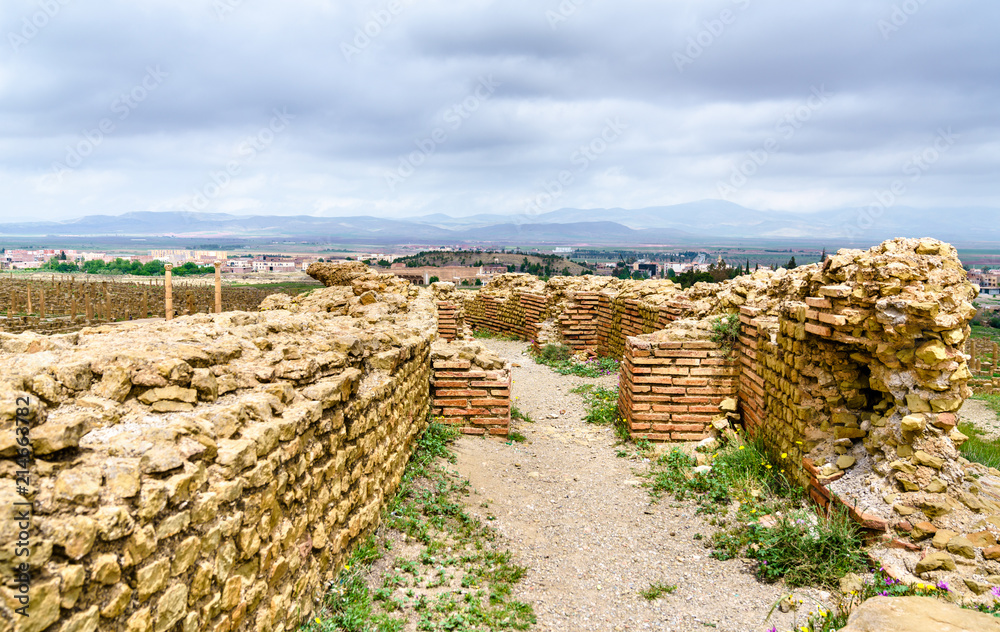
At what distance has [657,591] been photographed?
12.2 ft

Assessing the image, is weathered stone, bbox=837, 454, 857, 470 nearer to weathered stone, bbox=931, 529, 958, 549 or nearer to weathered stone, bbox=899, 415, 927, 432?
weathered stone, bbox=899, 415, 927, 432

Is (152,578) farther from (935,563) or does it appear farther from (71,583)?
(935,563)

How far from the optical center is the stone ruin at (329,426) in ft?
5.88

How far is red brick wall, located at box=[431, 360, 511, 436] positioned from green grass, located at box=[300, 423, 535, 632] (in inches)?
72.7

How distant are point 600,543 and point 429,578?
1.44 m

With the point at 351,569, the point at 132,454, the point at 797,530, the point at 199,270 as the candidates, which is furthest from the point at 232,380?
the point at 199,270

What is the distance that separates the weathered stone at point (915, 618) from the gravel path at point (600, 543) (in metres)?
0.88

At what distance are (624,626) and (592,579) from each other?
20.5 inches

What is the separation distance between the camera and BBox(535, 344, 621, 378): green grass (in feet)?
36.7

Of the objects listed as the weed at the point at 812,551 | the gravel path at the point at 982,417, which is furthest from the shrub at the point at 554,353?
the weed at the point at 812,551

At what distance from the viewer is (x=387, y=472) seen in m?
4.41

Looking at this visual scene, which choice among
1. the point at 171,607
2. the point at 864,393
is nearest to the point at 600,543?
the point at 864,393

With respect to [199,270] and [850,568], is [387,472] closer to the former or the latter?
[850,568]

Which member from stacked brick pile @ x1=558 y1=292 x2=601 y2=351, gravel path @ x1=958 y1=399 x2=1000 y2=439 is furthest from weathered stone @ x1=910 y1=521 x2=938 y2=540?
stacked brick pile @ x1=558 y1=292 x2=601 y2=351
